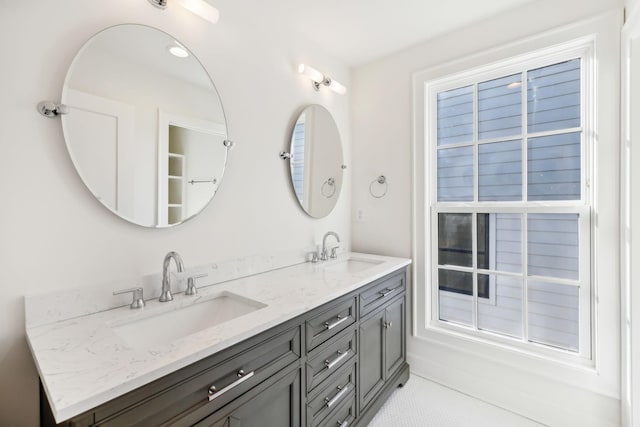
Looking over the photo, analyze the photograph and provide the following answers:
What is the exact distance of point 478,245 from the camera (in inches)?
81.8

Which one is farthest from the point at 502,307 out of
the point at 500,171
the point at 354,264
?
the point at 354,264

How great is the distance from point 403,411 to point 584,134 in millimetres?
2031

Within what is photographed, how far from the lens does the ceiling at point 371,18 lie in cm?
180

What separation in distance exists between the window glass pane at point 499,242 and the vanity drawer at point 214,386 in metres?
1.53

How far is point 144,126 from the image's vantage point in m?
1.27

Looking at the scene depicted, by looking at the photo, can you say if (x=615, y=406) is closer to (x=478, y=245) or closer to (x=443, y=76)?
(x=478, y=245)

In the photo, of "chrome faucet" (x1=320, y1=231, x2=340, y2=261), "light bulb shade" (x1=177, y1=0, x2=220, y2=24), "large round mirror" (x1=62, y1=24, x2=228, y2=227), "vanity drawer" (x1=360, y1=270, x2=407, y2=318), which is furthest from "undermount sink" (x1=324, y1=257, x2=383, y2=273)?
"light bulb shade" (x1=177, y1=0, x2=220, y2=24)

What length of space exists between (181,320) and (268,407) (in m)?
0.51

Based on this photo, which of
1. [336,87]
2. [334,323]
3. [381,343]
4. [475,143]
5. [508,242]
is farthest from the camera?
[336,87]

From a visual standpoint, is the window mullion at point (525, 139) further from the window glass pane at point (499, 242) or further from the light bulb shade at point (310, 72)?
the light bulb shade at point (310, 72)

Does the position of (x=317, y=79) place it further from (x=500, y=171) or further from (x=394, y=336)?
(x=394, y=336)

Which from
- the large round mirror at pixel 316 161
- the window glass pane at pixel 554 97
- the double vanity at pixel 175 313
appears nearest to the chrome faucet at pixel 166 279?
the double vanity at pixel 175 313

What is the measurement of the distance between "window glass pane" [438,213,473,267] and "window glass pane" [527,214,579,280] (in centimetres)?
36

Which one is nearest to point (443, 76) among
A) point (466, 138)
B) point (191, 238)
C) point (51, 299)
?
point (466, 138)
